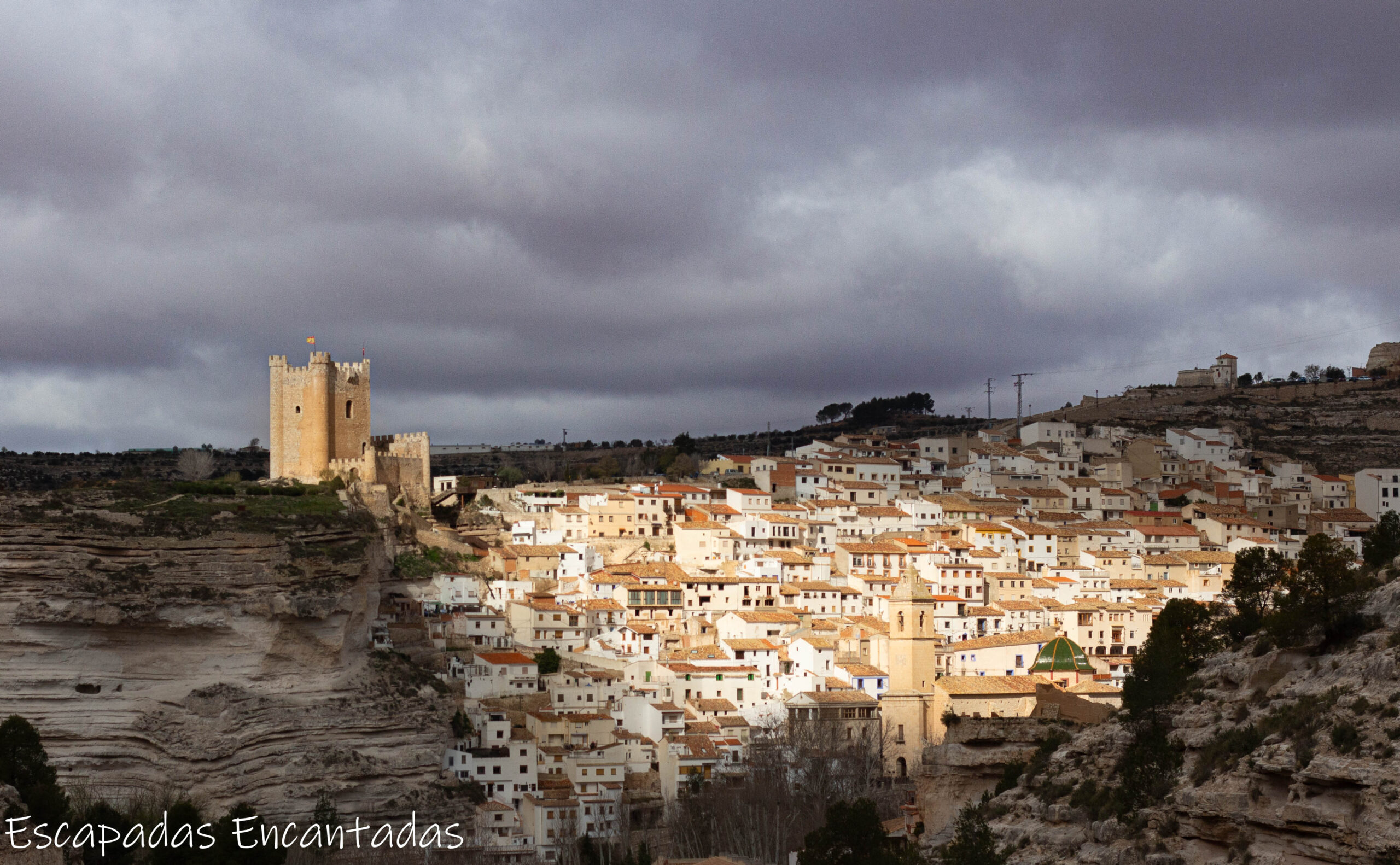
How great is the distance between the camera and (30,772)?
2867cm

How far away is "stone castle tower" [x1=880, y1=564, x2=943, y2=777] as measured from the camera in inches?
1500

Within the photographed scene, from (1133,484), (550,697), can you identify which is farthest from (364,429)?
(1133,484)

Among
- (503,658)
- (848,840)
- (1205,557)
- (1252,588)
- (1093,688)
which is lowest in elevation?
(848,840)

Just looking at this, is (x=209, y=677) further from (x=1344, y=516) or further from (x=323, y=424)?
(x=1344, y=516)

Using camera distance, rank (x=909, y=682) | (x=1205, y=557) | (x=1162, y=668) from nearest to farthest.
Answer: (x=1162, y=668), (x=909, y=682), (x=1205, y=557)

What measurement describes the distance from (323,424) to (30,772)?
2699cm

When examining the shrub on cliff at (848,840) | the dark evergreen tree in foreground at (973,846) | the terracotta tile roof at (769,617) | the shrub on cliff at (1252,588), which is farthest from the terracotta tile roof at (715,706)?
the dark evergreen tree in foreground at (973,846)

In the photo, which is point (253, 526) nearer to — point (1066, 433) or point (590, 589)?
point (590, 589)

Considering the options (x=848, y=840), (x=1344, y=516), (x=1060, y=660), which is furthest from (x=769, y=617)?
(x=1344, y=516)

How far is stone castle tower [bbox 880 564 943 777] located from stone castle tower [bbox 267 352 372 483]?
22.8 meters

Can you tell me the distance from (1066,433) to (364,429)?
3393cm

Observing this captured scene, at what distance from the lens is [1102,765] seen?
20.1 meters

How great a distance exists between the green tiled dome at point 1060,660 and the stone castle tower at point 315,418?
25509 mm

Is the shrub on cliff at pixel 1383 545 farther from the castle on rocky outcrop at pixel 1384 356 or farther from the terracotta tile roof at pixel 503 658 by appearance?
the castle on rocky outcrop at pixel 1384 356
